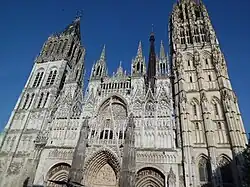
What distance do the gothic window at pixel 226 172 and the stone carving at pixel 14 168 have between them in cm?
1861

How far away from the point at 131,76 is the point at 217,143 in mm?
10809

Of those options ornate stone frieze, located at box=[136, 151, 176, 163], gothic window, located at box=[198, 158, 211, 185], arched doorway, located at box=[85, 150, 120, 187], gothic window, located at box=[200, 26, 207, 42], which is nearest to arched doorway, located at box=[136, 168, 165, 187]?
ornate stone frieze, located at box=[136, 151, 176, 163]

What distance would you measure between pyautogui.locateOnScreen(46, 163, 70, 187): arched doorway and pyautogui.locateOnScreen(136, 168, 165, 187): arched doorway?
21.6ft

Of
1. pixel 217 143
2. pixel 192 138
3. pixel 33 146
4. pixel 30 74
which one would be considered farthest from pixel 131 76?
pixel 30 74

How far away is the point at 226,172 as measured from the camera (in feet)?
50.6

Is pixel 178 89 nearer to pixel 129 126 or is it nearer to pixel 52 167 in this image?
pixel 129 126

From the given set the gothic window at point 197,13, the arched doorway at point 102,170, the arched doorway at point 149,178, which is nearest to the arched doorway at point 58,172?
the arched doorway at point 102,170

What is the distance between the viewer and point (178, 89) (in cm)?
2048

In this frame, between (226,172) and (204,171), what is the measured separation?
5.41 ft

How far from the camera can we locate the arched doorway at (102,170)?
16797 millimetres

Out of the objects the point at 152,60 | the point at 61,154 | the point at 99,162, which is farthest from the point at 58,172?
the point at 152,60

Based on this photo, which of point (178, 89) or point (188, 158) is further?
point (178, 89)

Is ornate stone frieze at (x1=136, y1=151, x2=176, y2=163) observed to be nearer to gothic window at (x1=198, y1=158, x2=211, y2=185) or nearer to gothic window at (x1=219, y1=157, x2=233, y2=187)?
gothic window at (x1=198, y1=158, x2=211, y2=185)

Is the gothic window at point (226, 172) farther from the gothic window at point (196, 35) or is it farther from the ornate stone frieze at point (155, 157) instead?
the gothic window at point (196, 35)
